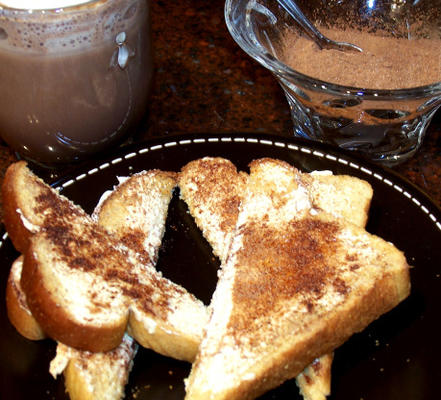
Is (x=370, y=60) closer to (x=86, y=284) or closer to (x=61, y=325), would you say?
(x=86, y=284)

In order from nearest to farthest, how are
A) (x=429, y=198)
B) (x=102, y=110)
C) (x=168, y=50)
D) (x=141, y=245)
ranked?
(x=141, y=245)
(x=429, y=198)
(x=102, y=110)
(x=168, y=50)

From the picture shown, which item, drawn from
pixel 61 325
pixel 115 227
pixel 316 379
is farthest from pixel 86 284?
pixel 316 379

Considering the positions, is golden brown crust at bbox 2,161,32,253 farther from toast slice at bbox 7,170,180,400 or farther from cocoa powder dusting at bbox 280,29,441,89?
cocoa powder dusting at bbox 280,29,441,89

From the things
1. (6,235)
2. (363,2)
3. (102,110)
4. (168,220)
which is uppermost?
(363,2)

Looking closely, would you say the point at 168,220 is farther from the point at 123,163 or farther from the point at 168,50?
the point at 168,50

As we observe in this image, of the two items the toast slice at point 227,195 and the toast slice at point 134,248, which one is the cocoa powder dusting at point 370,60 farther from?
the toast slice at point 134,248

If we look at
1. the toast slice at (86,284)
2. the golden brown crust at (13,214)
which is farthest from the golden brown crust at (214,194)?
the golden brown crust at (13,214)

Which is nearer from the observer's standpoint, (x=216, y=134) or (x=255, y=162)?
(x=255, y=162)

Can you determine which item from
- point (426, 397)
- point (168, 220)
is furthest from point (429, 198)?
point (168, 220)
